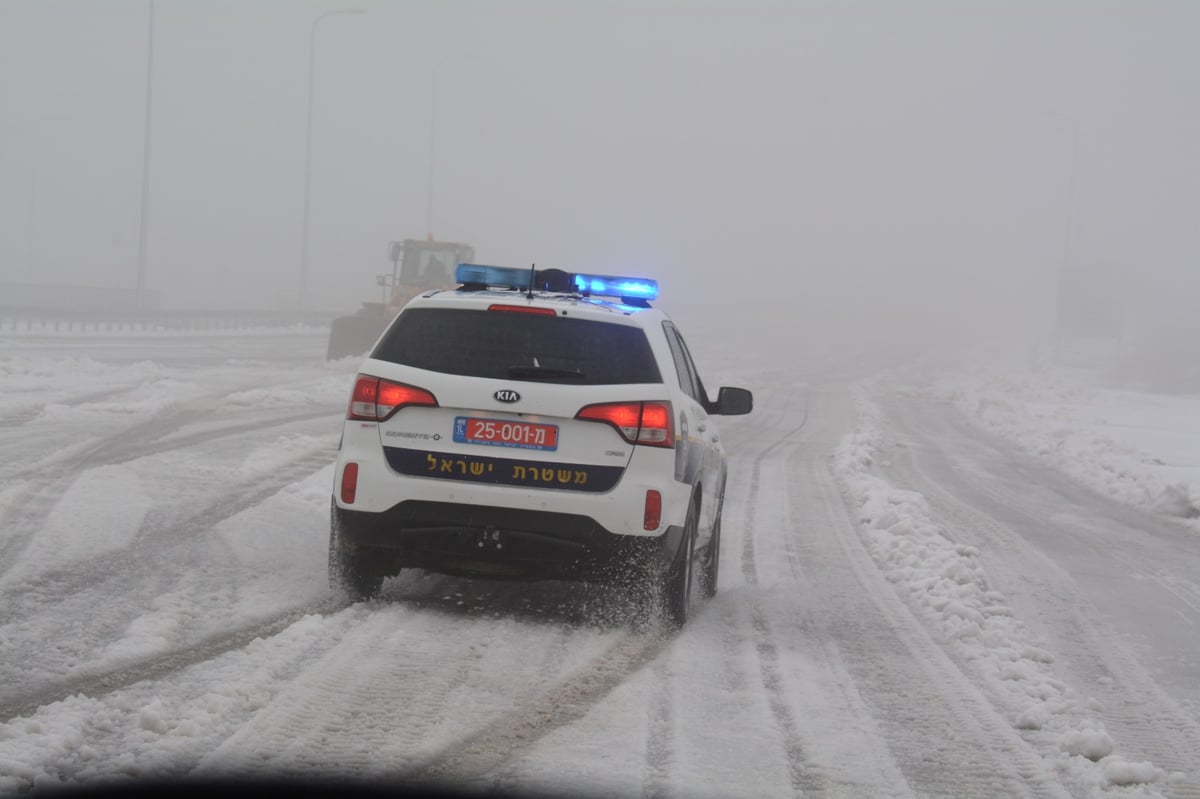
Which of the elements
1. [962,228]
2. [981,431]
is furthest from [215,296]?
[962,228]

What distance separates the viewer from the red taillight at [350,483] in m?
6.30

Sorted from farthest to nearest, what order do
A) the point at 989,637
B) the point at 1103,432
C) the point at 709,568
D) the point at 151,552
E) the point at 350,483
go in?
the point at 1103,432 → the point at 709,568 → the point at 151,552 → the point at 989,637 → the point at 350,483

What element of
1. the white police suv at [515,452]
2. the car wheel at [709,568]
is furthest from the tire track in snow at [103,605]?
the car wheel at [709,568]

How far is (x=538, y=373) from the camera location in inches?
247

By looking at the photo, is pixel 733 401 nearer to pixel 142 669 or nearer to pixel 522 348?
pixel 522 348

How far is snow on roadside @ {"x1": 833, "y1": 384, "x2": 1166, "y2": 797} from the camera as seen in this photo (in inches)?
196

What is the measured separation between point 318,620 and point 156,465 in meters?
5.56

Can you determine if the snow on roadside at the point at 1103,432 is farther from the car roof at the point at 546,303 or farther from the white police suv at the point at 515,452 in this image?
the white police suv at the point at 515,452

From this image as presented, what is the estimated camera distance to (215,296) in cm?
6825

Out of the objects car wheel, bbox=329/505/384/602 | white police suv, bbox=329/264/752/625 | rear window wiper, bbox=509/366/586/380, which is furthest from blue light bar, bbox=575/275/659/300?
car wheel, bbox=329/505/384/602

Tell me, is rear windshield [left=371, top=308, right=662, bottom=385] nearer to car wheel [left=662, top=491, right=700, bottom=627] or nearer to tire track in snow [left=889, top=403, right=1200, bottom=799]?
car wheel [left=662, top=491, right=700, bottom=627]

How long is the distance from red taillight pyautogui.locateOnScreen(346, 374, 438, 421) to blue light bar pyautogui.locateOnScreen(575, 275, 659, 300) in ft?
4.36

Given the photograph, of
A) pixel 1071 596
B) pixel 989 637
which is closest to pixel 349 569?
pixel 989 637

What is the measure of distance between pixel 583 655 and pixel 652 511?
28.2 inches
